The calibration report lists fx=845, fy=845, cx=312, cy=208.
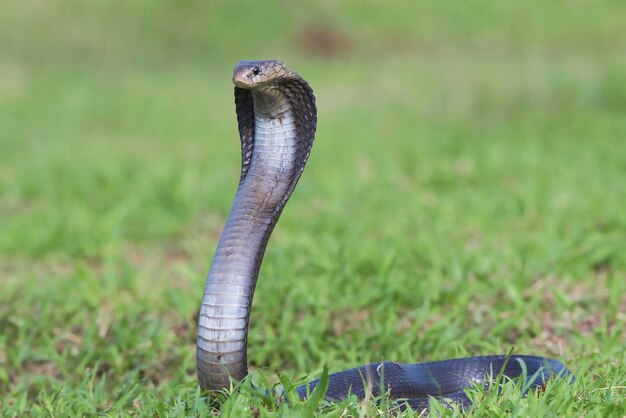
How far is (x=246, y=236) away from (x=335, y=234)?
2.83m

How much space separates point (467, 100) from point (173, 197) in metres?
4.95

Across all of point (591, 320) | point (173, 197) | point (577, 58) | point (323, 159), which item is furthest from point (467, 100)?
point (591, 320)

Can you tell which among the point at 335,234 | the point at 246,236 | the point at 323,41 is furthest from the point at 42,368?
the point at 323,41

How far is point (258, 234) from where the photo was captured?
2.42m

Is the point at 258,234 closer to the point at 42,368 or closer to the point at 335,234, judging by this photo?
the point at 42,368

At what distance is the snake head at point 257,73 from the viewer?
7.04 ft

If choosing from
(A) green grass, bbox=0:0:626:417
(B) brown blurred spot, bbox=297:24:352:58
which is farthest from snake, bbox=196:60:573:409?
(B) brown blurred spot, bbox=297:24:352:58

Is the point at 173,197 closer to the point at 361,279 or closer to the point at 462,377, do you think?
the point at 361,279

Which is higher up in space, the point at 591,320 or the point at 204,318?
the point at 204,318

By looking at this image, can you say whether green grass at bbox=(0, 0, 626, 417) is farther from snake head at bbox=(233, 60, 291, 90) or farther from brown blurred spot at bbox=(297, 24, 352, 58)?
brown blurred spot at bbox=(297, 24, 352, 58)

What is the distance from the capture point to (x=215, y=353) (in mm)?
2357

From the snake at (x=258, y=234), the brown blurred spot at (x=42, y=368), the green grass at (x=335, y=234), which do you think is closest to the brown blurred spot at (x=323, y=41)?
the green grass at (x=335, y=234)

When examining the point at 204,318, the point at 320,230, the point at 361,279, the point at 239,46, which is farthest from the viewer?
the point at 239,46

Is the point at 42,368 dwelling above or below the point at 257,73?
below
